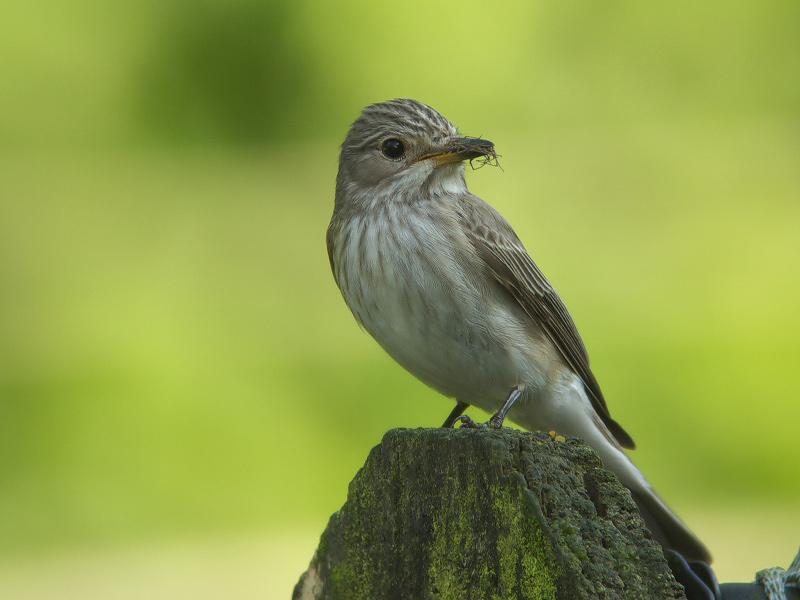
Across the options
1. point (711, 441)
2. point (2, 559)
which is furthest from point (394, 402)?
point (2, 559)

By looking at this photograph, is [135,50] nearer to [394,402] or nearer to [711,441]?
[394,402]

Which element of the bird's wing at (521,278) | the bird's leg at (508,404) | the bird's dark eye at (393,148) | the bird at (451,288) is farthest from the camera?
the bird's dark eye at (393,148)

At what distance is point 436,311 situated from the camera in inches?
147

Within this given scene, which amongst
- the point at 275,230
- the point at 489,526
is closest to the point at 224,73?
the point at 275,230

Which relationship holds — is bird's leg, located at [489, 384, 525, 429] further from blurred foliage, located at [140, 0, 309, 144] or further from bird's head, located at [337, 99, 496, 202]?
blurred foliage, located at [140, 0, 309, 144]

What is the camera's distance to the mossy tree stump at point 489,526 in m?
1.93

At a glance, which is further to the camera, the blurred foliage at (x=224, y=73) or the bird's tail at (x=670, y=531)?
the blurred foliage at (x=224, y=73)

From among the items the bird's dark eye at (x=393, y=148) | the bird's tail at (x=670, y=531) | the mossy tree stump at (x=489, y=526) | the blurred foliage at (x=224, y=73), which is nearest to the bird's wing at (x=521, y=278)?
the bird's dark eye at (x=393, y=148)

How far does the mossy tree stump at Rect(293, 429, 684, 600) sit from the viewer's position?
1928 millimetres

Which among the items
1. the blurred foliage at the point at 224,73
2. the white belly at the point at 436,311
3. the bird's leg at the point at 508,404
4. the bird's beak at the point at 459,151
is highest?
the blurred foliage at the point at 224,73

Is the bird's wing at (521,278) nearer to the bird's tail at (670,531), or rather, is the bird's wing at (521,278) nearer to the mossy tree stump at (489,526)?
the bird's tail at (670,531)

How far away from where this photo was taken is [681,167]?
18.1 ft

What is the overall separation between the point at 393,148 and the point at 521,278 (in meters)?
0.66

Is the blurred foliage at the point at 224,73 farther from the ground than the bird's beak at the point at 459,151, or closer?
farther from the ground
